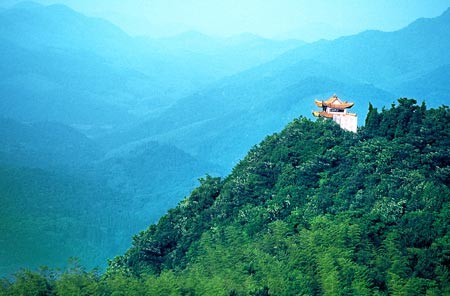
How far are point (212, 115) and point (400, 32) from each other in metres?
72.6

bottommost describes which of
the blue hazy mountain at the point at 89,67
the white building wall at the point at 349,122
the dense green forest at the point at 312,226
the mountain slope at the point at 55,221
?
the dense green forest at the point at 312,226

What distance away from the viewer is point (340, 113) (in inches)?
948

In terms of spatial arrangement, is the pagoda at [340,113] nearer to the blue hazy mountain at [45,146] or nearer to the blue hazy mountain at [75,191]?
the blue hazy mountain at [75,191]

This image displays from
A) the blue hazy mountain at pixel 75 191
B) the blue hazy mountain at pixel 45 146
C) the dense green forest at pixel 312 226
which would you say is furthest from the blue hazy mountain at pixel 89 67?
the dense green forest at pixel 312 226

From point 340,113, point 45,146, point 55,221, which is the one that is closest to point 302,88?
point 45,146

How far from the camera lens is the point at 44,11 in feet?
590

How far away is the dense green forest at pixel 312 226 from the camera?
1279 centimetres

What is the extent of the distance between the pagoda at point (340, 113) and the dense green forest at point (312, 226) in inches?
39.1

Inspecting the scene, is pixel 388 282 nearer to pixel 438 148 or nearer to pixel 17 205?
pixel 438 148

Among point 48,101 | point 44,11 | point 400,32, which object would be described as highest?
point 44,11

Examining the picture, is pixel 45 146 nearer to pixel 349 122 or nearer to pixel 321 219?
pixel 349 122

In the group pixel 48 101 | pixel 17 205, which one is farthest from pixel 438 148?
pixel 48 101

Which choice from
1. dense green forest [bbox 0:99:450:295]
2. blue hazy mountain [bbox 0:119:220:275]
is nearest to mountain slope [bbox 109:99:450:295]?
dense green forest [bbox 0:99:450:295]

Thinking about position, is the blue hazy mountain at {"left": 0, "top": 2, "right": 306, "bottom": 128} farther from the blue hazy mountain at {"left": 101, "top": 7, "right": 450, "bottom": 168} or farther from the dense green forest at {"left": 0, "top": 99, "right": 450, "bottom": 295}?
the dense green forest at {"left": 0, "top": 99, "right": 450, "bottom": 295}
